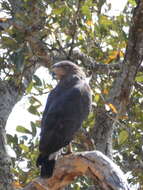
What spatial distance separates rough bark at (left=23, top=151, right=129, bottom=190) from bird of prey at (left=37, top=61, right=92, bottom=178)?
80 millimetres

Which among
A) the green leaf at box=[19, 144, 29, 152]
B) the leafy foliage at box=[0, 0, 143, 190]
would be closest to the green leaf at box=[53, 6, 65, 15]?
the leafy foliage at box=[0, 0, 143, 190]

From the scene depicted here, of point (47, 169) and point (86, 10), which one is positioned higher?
point (86, 10)

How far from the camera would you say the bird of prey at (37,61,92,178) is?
497 centimetres

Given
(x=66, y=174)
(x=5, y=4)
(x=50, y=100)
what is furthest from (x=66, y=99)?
(x=5, y=4)

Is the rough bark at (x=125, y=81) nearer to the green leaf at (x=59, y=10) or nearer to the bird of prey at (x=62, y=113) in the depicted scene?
the bird of prey at (x=62, y=113)

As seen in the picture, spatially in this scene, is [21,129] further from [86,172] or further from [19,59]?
[86,172]

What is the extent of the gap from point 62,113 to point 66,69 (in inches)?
44.4

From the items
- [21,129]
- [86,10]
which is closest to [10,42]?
[86,10]

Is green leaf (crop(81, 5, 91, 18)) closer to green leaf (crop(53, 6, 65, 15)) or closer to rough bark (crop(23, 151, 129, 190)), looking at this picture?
green leaf (crop(53, 6, 65, 15))

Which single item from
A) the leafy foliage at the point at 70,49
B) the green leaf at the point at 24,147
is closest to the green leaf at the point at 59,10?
the leafy foliage at the point at 70,49

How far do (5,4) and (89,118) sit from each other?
5.28 ft

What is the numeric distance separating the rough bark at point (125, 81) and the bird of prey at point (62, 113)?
23 centimetres

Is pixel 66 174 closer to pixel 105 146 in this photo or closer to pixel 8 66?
pixel 105 146

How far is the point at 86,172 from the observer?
4551mm
